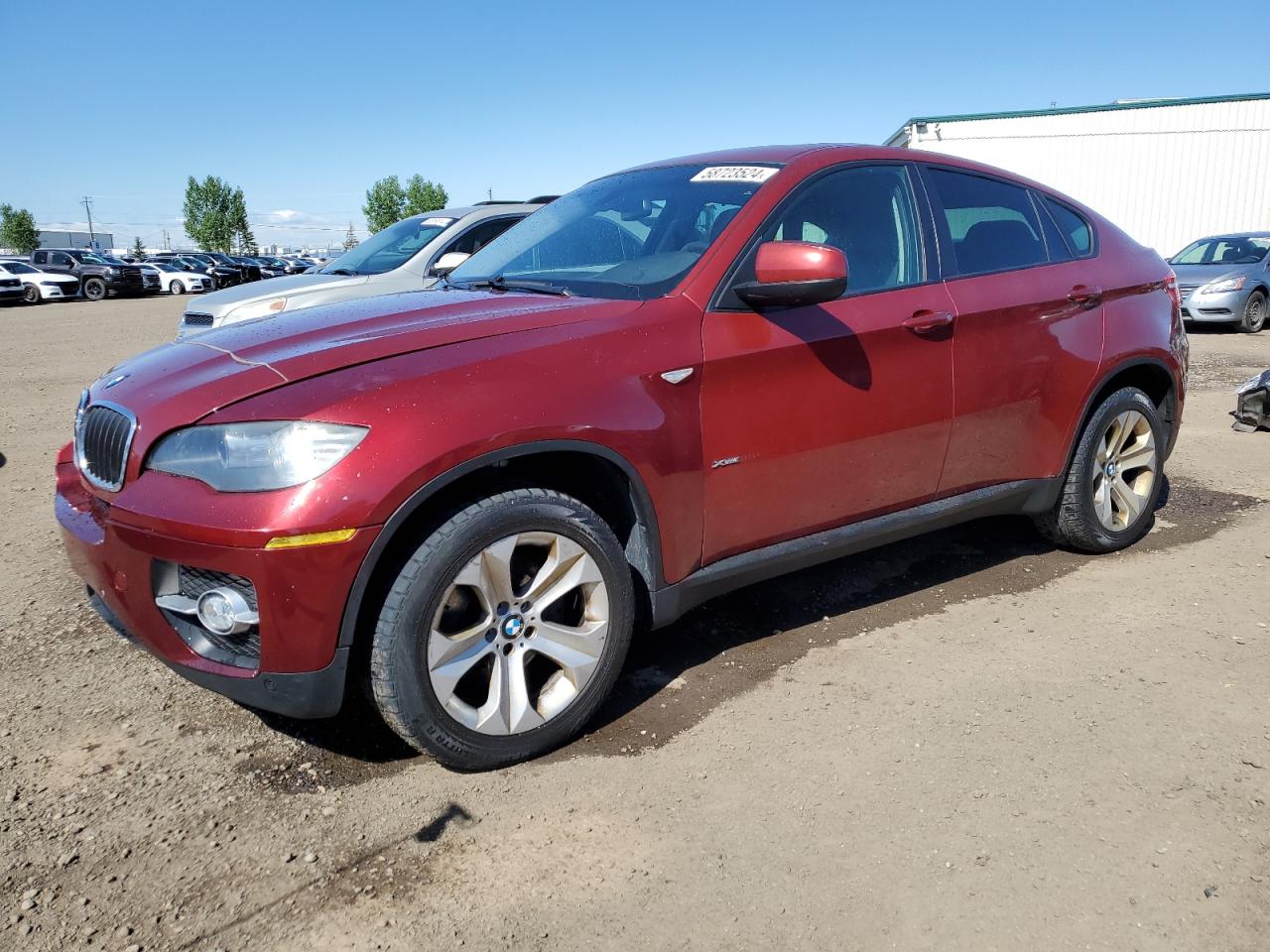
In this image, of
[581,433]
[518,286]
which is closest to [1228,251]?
[518,286]

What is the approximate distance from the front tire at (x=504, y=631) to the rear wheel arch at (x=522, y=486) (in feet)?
0.21

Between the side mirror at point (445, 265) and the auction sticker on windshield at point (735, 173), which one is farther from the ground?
the auction sticker on windshield at point (735, 173)

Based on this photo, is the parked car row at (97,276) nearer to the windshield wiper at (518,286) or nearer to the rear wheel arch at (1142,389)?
the windshield wiper at (518,286)

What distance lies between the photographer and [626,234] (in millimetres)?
3533

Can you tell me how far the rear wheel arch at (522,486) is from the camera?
8.09ft

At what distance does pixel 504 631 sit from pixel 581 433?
0.58 metres

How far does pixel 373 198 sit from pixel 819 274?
3508 inches

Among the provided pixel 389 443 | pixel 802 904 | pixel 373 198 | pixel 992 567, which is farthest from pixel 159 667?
pixel 373 198

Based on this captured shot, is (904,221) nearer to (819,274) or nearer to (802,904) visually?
(819,274)

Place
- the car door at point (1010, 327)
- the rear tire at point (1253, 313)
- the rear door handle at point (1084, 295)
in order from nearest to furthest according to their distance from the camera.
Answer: the car door at point (1010, 327) → the rear door handle at point (1084, 295) → the rear tire at point (1253, 313)

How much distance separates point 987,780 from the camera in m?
2.67

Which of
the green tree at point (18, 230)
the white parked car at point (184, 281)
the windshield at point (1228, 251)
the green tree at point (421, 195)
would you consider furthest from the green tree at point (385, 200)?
the windshield at point (1228, 251)

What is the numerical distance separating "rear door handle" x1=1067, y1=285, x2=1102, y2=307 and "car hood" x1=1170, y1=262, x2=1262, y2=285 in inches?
452

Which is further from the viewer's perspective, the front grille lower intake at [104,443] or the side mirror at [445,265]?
the side mirror at [445,265]
